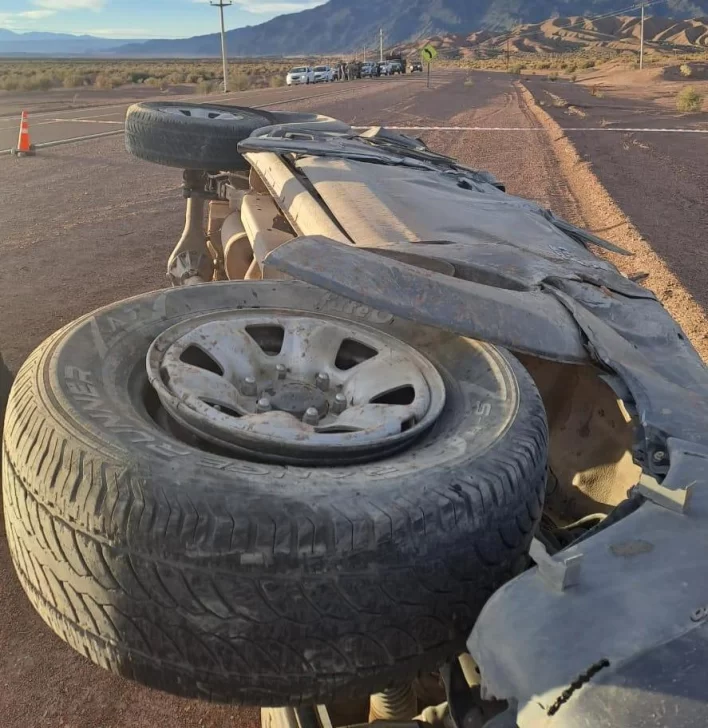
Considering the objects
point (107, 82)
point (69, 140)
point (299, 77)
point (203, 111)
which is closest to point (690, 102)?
point (69, 140)

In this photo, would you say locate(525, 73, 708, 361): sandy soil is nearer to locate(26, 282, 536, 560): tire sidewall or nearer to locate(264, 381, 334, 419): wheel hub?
locate(26, 282, 536, 560): tire sidewall

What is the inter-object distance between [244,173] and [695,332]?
12.3 feet

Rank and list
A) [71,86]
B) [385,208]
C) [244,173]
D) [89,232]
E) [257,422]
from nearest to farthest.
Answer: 1. [257,422]
2. [385,208]
3. [244,173]
4. [89,232]
5. [71,86]

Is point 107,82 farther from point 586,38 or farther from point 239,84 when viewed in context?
point 586,38

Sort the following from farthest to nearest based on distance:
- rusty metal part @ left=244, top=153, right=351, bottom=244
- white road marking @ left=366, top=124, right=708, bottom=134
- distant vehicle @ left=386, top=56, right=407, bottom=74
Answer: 1. distant vehicle @ left=386, top=56, right=407, bottom=74
2. white road marking @ left=366, top=124, right=708, bottom=134
3. rusty metal part @ left=244, top=153, right=351, bottom=244

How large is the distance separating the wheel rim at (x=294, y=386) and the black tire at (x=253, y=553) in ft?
0.36

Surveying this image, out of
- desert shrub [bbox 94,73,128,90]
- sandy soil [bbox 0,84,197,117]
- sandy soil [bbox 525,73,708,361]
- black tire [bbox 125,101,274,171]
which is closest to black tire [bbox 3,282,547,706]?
black tire [bbox 125,101,274,171]

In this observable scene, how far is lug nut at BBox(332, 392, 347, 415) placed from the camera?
2.23m

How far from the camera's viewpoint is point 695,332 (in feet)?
18.0

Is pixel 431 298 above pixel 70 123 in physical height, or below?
above

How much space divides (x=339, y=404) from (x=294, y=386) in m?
0.16

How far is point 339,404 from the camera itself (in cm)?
224

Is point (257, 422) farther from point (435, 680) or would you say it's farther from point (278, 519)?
point (435, 680)

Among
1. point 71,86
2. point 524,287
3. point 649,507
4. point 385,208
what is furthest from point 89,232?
point 71,86
